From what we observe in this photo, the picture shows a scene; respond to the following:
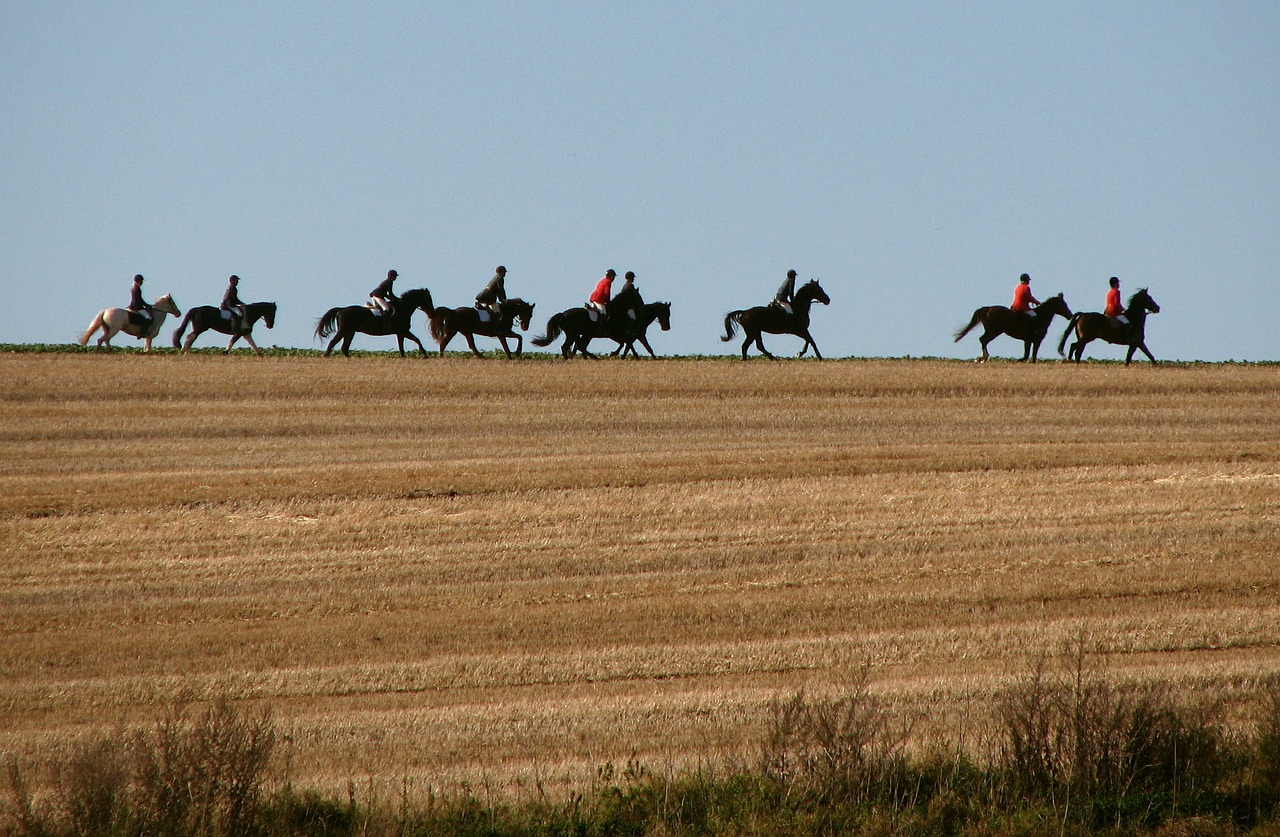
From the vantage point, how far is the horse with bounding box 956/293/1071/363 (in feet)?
103

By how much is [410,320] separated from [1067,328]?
14163 millimetres

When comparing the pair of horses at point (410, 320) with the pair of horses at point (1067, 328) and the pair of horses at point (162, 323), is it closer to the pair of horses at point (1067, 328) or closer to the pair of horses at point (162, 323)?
the pair of horses at point (162, 323)

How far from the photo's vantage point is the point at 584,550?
16.3 meters

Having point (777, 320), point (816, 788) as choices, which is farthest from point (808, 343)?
point (816, 788)

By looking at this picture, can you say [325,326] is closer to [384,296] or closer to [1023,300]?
[384,296]

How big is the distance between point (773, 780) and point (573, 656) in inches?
172

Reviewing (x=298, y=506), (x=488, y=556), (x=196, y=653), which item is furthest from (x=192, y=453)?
(x=196, y=653)

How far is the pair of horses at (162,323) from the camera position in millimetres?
29531

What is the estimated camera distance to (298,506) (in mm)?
18219

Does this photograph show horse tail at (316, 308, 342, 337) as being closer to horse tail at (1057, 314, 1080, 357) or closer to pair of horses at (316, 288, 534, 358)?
→ pair of horses at (316, 288, 534, 358)

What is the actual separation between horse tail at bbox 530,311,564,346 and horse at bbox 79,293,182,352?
7517 mm

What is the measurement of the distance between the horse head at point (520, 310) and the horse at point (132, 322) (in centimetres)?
684

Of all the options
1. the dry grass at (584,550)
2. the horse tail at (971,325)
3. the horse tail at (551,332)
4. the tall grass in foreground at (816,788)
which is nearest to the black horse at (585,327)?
the horse tail at (551,332)

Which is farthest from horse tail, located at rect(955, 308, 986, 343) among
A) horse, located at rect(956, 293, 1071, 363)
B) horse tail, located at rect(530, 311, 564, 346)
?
horse tail, located at rect(530, 311, 564, 346)
